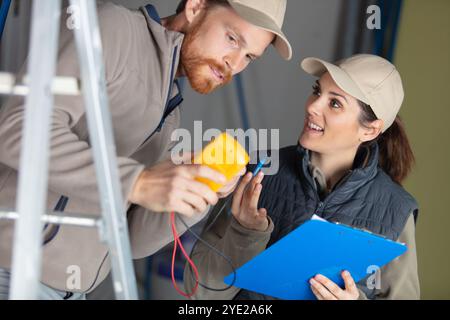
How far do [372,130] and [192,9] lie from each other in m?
0.71

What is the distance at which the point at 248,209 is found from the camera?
1782mm

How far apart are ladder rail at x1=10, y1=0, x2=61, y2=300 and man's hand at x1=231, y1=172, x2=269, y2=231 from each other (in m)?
0.88

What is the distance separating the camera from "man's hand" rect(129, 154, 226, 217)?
3.78 ft

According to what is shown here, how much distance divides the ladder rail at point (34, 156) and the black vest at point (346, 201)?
112cm

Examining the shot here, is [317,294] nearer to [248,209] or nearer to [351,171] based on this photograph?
[248,209]

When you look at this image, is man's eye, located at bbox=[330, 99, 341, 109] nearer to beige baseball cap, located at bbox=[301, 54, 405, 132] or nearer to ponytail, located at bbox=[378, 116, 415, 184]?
beige baseball cap, located at bbox=[301, 54, 405, 132]

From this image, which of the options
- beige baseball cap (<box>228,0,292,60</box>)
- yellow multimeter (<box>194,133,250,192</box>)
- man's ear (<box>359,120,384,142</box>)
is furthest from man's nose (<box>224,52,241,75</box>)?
man's ear (<box>359,120,384,142</box>)

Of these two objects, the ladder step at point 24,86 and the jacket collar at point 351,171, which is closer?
the ladder step at point 24,86

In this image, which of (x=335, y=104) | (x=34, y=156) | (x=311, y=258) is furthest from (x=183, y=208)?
(x=335, y=104)

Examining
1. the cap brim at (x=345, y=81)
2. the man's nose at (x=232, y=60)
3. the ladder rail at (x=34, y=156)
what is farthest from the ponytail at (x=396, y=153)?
the ladder rail at (x=34, y=156)

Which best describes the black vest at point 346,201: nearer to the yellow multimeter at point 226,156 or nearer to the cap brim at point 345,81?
the cap brim at point 345,81

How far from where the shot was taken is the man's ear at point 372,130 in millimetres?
2021
